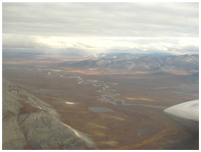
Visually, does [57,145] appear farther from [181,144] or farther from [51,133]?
[181,144]

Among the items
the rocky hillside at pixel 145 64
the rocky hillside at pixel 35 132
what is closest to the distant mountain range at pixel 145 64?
the rocky hillside at pixel 145 64

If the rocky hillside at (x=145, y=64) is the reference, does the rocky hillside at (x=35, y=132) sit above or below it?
above

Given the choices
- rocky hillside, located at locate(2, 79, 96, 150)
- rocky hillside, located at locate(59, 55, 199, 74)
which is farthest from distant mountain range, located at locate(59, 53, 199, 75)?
rocky hillside, located at locate(2, 79, 96, 150)

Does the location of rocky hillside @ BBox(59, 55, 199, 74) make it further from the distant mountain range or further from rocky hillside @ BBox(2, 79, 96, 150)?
rocky hillside @ BBox(2, 79, 96, 150)

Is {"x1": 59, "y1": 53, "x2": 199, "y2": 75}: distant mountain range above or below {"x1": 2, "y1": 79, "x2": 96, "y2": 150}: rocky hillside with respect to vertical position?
below

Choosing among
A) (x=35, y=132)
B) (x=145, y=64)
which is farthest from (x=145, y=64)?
(x=35, y=132)

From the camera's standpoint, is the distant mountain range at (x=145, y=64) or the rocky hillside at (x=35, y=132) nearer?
the rocky hillside at (x=35, y=132)

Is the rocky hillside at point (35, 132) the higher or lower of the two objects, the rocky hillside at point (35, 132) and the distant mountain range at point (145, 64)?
the higher

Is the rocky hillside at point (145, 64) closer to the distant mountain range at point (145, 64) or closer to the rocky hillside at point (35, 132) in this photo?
the distant mountain range at point (145, 64)

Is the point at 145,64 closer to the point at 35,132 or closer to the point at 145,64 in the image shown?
the point at 145,64
